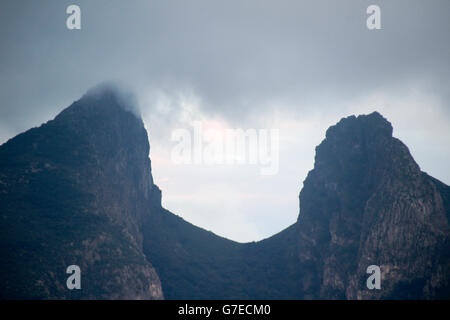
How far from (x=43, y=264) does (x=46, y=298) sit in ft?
46.1

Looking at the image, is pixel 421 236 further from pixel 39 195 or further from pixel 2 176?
pixel 2 176

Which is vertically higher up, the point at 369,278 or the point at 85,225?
the point at 85,225

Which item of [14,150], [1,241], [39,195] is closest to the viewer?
[1,241]

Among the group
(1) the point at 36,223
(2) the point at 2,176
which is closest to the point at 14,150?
(2) the point at 2,176

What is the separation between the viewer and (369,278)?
18000cm

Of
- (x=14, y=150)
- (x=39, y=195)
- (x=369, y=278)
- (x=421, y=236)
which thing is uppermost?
(x=14, y=150)
